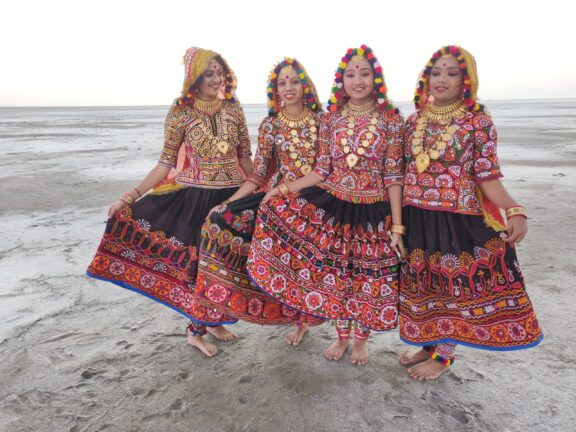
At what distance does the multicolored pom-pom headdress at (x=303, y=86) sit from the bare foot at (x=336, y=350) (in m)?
1.97

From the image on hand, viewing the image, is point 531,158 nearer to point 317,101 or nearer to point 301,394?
point 317,101

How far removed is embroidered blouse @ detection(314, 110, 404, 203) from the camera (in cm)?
305

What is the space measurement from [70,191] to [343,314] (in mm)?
8371

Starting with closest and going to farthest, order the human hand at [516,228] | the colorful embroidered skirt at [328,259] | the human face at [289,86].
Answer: the human hand at [516,228]
the colorful embroidered skirt at [328,259]
the human face at [289,86]

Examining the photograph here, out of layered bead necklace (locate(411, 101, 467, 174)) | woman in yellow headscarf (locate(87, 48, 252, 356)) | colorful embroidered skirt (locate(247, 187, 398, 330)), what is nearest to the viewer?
layered bead necklace (locate(411, 101, 467, 174))

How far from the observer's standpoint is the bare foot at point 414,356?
11.0 ft

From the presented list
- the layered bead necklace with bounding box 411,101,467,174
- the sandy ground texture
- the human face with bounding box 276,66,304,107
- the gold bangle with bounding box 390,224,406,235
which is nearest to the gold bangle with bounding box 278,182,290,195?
the human face with bounding box 276,66,304,107

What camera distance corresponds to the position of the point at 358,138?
3.07 metres

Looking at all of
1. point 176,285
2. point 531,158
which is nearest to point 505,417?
point 176,285

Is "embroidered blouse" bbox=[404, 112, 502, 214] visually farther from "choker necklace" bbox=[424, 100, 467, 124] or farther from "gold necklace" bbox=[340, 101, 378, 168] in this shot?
"gold necklace" bbox=[340, 101, 378, 168]

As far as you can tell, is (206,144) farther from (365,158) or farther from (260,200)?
(365,158)

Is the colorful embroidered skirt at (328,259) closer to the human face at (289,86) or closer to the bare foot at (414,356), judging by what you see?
the bare foot at (414,356)

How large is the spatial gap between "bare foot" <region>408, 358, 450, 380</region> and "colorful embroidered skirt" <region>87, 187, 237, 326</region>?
1488 millimetres

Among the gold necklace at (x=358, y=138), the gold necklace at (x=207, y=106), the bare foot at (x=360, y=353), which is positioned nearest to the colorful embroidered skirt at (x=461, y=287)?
the bare foot at (x=360, y=353)
